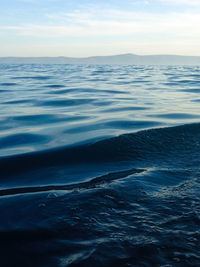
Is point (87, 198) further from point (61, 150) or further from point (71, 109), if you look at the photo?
point (71, 109)

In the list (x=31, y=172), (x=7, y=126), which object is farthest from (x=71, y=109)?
(x=31, y=172)

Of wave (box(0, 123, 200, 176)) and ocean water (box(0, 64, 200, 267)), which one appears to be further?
wave (box(0, 123, 200, 176))

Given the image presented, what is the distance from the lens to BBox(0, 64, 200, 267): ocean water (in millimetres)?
2547

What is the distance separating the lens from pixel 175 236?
2.68 meters

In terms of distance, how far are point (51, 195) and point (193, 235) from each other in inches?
70.2

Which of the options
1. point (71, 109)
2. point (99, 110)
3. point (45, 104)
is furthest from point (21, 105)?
point (99, 110)

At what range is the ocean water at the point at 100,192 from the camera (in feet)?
8.36

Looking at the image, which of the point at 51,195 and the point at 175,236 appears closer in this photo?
the point at 175,236

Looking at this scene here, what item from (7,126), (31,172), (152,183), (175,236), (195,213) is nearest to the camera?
(175,236)

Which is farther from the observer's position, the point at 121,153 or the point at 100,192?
the point at 121,153

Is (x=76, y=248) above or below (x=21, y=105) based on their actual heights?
below

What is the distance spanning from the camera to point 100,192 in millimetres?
3705

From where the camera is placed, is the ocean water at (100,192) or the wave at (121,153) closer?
the ocean water at (100,192)

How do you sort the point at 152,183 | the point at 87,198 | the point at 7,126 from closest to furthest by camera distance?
the point at 87,198 → the point at 152,183 → the point at 7,126
